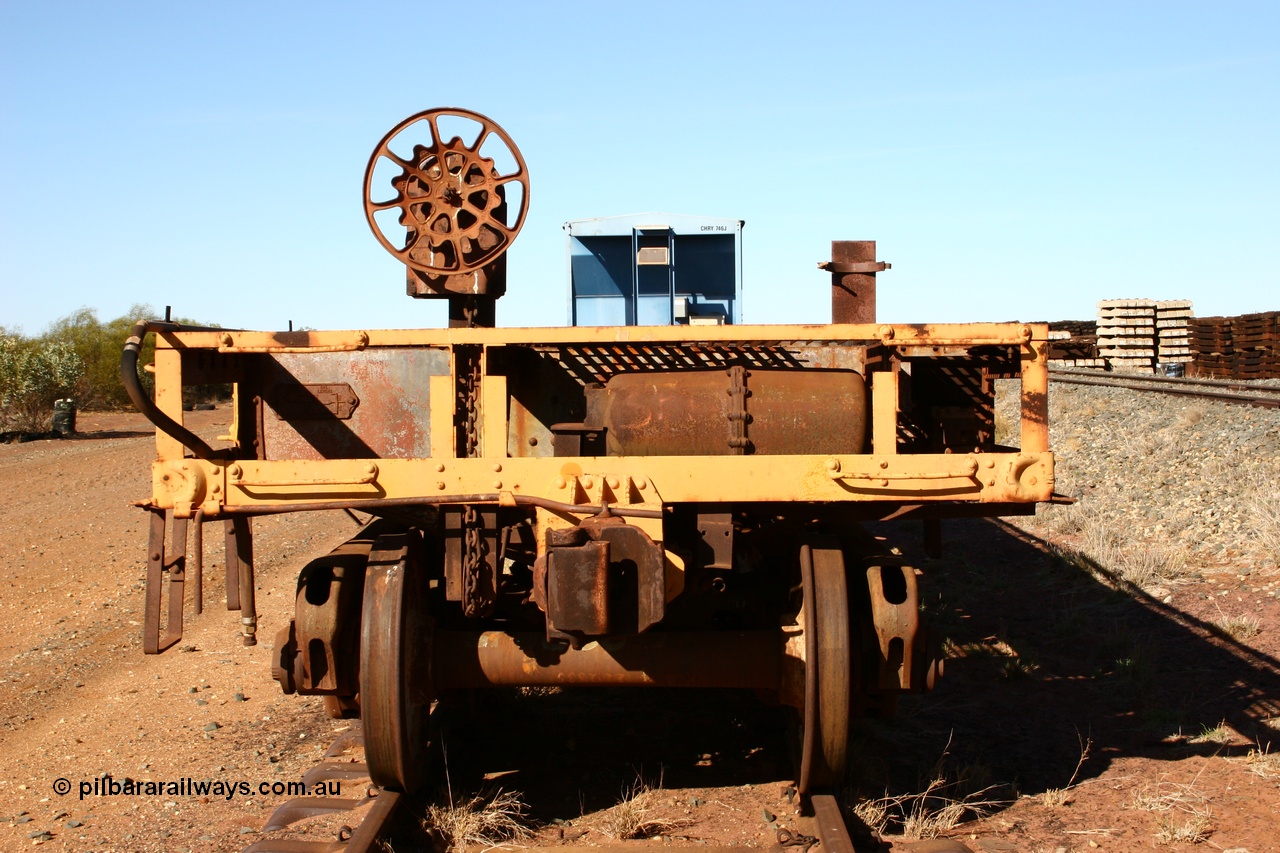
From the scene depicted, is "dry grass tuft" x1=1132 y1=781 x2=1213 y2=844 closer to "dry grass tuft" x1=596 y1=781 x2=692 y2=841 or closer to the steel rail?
"dry grass tuft" x1=596 y1=781 x2=692 y2=841

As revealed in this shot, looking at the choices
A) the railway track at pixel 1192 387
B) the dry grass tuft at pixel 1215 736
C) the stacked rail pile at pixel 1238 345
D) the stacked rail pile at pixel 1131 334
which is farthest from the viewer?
the stacked rail pile at pixel 1131 334

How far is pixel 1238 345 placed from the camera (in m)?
29.4

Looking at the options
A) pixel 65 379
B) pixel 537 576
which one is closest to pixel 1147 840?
pixel 537 576

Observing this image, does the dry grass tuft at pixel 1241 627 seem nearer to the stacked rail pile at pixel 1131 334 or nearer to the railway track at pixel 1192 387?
the railway track at pixel 1192 387

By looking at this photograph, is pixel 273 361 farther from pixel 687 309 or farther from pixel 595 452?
pixel 687 309

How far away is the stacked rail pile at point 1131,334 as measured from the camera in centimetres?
3409

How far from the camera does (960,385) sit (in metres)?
5.04

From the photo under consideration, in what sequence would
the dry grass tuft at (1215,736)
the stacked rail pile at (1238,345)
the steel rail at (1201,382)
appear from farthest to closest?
the stacked rail pile at (1238,345) → the steel rail at (1201,382) → the dry grass tuft at (1215,736)

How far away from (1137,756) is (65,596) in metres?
8.30

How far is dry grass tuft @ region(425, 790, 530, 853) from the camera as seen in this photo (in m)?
4.23

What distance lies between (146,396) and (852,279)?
323cm

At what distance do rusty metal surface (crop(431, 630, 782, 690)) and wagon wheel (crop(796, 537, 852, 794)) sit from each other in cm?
28

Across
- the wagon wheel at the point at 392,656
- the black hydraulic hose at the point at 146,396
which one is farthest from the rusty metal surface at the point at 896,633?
the black hydraulic hose at the point at 146,396

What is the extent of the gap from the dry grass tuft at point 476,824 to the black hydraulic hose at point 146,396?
1599 millimetres
